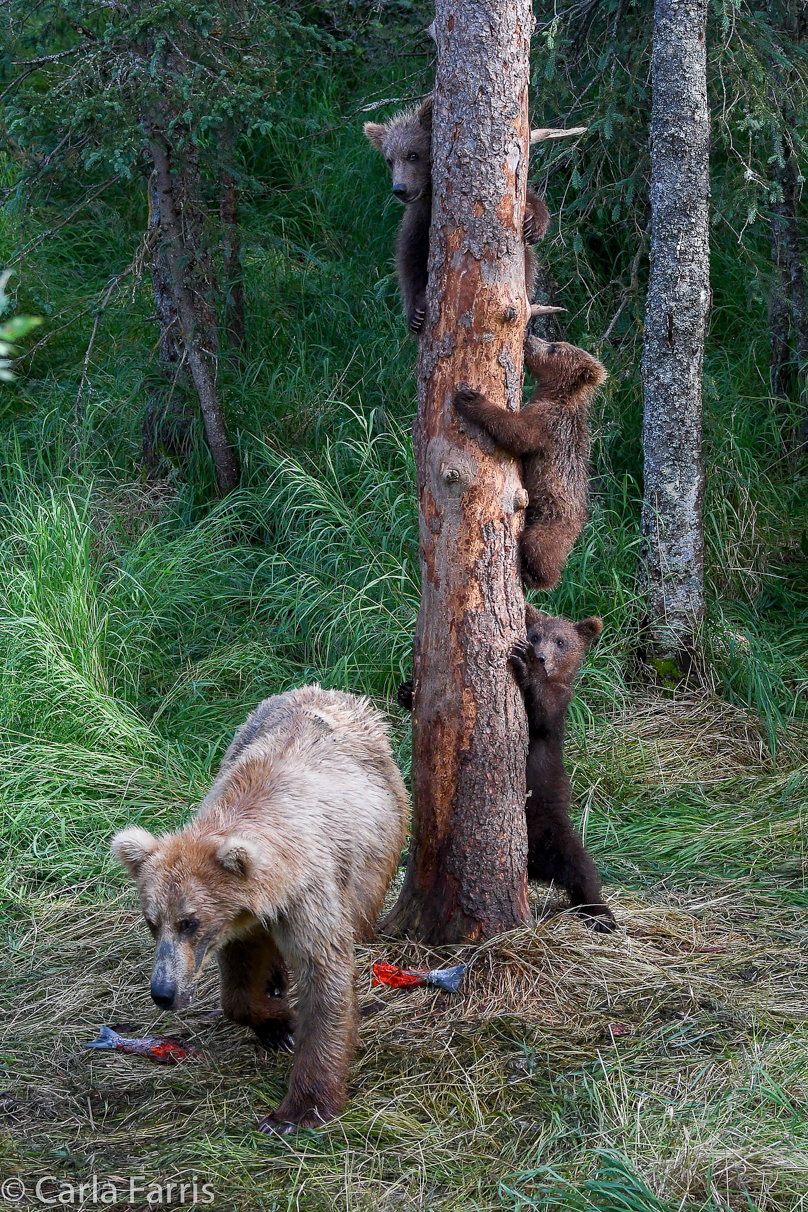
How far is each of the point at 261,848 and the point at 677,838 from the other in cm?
250

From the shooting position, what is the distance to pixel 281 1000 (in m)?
3.86

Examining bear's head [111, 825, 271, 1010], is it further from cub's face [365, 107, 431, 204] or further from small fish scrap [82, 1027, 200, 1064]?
cub's face [365, 107, 431, 204]

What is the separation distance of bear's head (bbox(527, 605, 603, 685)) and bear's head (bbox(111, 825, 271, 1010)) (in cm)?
155

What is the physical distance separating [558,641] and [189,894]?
79.0 inches

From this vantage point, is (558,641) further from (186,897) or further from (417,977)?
(186,897)

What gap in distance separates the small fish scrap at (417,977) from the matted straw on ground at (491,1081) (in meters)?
0.04

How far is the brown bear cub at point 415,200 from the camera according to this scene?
473cm

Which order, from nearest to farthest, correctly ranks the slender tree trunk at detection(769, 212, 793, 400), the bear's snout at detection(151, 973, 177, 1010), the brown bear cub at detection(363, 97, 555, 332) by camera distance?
the bear's snout at detection(151, 973, 177, 1010) → the brown bear cub at detection(363, 97, 555, 332) → the slender tree trunk at detection(769, 212, 793, 400)

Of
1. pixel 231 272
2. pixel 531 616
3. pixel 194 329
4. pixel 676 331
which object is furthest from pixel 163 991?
pixel 231 272

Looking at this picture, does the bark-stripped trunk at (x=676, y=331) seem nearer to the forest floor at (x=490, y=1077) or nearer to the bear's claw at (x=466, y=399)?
the forest floor at (x=490, y=1077)

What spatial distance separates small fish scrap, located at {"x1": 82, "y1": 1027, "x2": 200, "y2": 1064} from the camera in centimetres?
379

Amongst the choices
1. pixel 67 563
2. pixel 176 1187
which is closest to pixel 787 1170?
pixel 176 1187

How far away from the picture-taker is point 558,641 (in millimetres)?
4680

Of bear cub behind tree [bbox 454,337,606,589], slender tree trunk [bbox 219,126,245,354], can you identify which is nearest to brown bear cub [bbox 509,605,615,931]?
bear cub behind tree [bbox 454,337,606,589]
